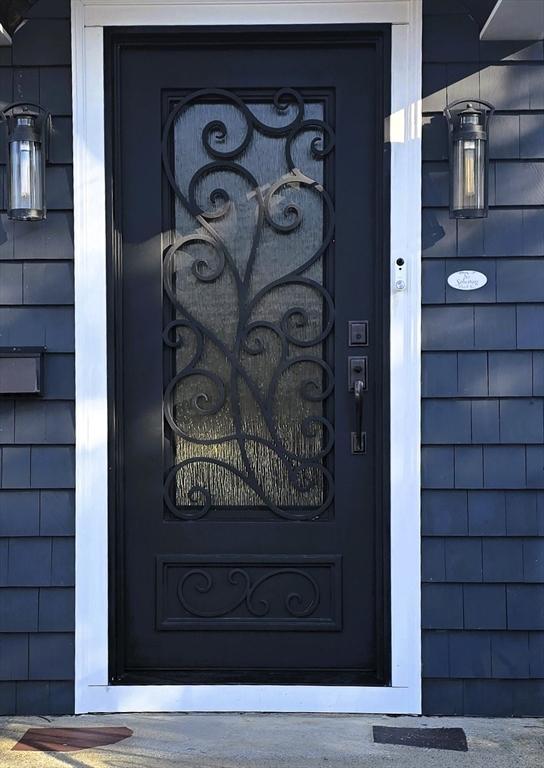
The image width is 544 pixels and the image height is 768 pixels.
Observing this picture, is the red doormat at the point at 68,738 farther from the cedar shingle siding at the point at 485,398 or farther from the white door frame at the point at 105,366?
the cedar shingle siding at the point at 485,398

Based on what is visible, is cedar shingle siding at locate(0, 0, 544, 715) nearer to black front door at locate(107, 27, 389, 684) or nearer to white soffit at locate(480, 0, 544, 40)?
white soffit at locate(480, 0, 544, 40)

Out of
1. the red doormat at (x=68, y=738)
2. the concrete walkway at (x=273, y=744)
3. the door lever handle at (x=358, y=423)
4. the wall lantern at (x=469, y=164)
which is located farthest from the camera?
the door lever handle at (x=358, y=423)

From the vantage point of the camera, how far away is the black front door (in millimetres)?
3436

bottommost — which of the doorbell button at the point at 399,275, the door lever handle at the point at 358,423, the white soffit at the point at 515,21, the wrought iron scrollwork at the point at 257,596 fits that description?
the wrought iron scrollwork at the point at 257,596

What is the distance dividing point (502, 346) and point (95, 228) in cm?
138

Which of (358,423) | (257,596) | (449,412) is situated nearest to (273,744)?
(257,596)

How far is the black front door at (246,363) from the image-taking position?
11.3ft

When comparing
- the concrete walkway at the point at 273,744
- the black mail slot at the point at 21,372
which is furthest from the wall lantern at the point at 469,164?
the concrete walkway at the point at 273,744

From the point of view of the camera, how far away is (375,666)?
349 centimetres

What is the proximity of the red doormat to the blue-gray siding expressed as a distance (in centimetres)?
15

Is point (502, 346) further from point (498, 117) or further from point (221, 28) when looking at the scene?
point (221, 28)

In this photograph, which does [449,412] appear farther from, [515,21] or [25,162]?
[25,162]

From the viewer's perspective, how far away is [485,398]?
11.1 ft

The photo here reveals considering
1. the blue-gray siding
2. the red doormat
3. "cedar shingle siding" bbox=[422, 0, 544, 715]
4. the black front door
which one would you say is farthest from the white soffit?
the red doormat
